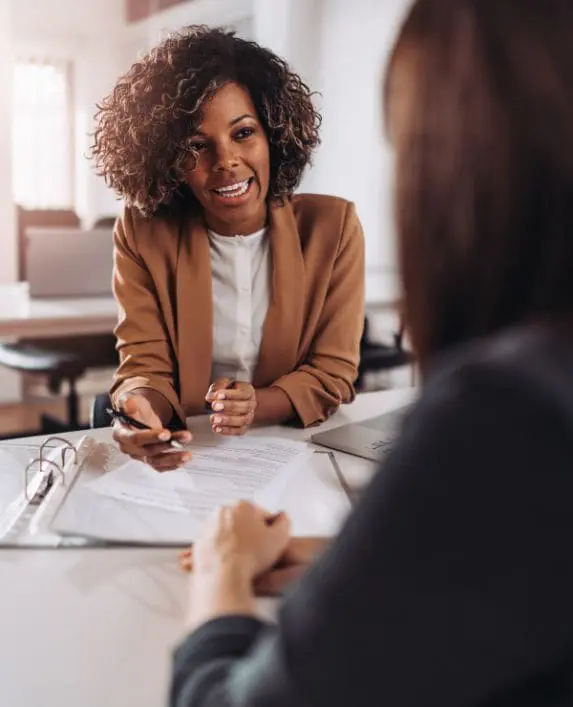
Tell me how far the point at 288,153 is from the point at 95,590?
106 cm

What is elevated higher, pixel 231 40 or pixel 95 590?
pixel 231 40

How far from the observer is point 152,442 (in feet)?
3.77

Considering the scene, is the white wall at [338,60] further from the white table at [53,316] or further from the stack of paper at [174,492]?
the stack of paper at [174,492]

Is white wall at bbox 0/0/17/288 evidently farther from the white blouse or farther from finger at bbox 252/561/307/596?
finger at bbox 252/561/307/596

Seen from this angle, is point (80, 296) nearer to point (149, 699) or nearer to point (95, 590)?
point (95, 590)

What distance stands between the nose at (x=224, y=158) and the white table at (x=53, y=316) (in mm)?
1283

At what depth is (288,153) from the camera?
161cm

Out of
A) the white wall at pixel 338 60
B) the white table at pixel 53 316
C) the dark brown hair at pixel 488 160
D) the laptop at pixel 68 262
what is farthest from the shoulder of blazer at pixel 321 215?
the white wall at pixel 338 60

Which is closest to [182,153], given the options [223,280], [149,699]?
[223,280]

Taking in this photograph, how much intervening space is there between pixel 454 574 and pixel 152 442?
0.82 m

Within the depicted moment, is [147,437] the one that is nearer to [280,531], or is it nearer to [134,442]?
[134,442]

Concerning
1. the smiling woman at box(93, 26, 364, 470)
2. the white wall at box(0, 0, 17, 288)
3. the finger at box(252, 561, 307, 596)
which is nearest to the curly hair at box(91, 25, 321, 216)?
the smiling woman at box(93, 26, 364, 470)

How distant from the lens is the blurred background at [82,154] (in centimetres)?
296

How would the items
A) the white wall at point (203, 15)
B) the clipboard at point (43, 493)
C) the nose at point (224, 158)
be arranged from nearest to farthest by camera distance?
the clipboard at point (43, 493)
the nose at point (224, 158)
the white wall at point (203, 15)
